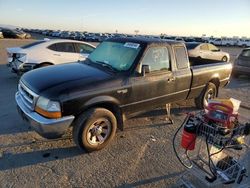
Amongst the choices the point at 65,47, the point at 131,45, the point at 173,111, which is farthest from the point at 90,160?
the point at 65,47

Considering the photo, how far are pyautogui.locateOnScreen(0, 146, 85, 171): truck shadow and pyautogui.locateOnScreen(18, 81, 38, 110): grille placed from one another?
776 mm

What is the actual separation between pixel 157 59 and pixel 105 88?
144cm

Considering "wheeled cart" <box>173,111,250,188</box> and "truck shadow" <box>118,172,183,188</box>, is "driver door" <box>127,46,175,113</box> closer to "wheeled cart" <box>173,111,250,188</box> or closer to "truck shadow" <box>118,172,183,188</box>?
"truck shadow" <box>118,172,183,188</box>

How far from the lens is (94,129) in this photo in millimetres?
4164

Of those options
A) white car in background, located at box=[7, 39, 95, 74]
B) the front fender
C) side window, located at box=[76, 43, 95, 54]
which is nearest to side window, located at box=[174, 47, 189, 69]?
the front fender

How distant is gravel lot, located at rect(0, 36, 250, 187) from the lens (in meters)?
3.42

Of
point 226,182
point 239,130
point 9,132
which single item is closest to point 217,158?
point 226,182

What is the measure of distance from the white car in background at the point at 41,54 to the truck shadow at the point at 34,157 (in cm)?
500

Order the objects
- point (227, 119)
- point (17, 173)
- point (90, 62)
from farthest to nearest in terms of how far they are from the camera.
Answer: point (90, 62), point (17, 173), point (227, 119)

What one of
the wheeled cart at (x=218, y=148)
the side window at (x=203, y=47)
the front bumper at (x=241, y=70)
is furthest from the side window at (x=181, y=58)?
the side window at (x=203, y=47)

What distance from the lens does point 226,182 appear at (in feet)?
9.70

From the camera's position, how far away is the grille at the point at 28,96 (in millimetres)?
3922

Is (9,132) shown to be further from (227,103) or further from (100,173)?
(227,103)

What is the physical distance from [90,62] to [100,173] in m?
2.45
